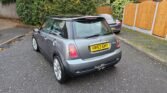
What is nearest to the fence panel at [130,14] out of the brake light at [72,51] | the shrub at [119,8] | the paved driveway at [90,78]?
the shrub at [119,8]

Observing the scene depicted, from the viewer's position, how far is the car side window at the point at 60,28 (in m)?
3.51

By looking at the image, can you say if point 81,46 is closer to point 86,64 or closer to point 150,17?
point 86,64

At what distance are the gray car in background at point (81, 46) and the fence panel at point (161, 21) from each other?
533 cm

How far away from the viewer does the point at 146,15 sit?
9.76 meters

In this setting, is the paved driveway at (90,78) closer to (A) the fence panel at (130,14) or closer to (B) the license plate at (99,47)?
(B) the license plate at (99,47)

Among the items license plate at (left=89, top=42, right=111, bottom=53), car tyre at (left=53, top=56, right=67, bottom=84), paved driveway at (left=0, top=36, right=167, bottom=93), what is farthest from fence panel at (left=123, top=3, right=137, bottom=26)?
car tyre at (left=53, top=56, right=67, bottom=84)

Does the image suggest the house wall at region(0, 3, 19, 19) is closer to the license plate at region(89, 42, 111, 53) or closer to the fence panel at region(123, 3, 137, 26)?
the fence panel at region(123, 3, 137, 26)

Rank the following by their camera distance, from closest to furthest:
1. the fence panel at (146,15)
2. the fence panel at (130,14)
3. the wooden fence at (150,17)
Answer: the wooden fence at (150,17) → the fence panel at (146,15) → the fence panel at (130,14)

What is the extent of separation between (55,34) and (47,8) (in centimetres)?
824

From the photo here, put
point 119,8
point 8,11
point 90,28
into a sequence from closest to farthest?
point 90,28
point 119,8
point 8,11

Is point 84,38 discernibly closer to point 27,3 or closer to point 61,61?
point 61,61

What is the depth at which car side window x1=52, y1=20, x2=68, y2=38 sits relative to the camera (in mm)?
3514

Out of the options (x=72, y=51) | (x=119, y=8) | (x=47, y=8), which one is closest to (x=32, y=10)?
(x=47, y=8)

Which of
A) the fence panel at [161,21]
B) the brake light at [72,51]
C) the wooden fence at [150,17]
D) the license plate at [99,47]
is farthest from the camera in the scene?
the wooden fence at [150,17]
